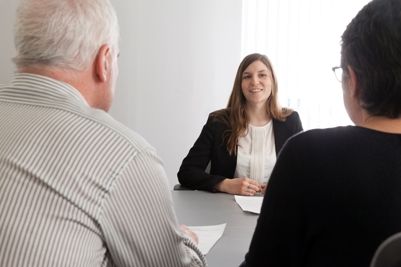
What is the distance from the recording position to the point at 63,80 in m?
0.92

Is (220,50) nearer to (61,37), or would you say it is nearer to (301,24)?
(301,24)

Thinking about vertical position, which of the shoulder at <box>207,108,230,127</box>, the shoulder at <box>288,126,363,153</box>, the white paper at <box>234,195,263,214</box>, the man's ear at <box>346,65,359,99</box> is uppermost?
the man's ear at <box>346,65,359,99</box>

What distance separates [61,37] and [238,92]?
159cm

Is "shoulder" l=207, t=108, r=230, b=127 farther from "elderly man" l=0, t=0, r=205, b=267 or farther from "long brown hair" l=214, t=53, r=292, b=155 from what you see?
"elderly man" l=0, t=0, r=205, b=267

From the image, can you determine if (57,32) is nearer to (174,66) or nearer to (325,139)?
(325,139)

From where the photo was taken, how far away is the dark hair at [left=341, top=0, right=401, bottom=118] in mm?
757

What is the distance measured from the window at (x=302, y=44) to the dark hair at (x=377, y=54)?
7.44 feet

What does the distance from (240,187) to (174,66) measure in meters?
1.48

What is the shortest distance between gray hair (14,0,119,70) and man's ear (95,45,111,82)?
0.08 feet

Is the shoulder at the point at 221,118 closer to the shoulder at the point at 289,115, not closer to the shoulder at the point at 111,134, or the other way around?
the shoulder at the point at 289,115

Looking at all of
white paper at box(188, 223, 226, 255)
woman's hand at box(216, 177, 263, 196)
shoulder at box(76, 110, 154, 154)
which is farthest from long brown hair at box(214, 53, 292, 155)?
shoulder at box(76, 110, 154, 154)

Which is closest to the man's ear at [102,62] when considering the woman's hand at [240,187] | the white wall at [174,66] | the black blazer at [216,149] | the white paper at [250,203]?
the white paper at [250,203]

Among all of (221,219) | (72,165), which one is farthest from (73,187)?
(221,219)

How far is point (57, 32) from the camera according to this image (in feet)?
2.90
